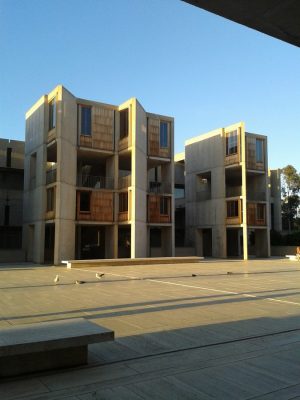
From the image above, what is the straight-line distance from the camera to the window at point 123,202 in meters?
33.0

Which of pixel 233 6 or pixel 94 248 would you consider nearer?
pixel 233 6

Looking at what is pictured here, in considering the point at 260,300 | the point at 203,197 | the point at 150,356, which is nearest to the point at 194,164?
the point at 203,197

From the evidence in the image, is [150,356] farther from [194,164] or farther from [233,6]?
[194,164]

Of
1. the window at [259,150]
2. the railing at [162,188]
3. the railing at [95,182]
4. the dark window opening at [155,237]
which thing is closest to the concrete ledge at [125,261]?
the railing at [162,188]

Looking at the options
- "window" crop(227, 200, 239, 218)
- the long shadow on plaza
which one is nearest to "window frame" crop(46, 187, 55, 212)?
"window" crop(227, 200, 239, 218)

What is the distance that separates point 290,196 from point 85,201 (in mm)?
42040

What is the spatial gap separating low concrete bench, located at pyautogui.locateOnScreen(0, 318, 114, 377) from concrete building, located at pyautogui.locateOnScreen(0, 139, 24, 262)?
117 feet

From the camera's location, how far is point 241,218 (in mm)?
40062

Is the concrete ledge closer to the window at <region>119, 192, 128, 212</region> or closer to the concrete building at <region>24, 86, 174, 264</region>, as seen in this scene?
the concrete building at <region>24, 86, 174, 264</region>

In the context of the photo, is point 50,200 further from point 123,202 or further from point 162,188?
point 162,188

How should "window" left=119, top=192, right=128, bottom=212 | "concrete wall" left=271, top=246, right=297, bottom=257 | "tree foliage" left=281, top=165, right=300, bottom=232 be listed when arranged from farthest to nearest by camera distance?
"tree foliage" left=281, top=165, right=300, bottom=232 → "concrete wall" left=271, top=246, right=297, bottom=257 → "window" left=119, top=192, right=128, bottom=212

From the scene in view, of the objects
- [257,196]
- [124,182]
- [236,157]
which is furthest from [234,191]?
[124,182]

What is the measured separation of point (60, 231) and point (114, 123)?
33.5 ft

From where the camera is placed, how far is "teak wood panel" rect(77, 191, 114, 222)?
104 ft
